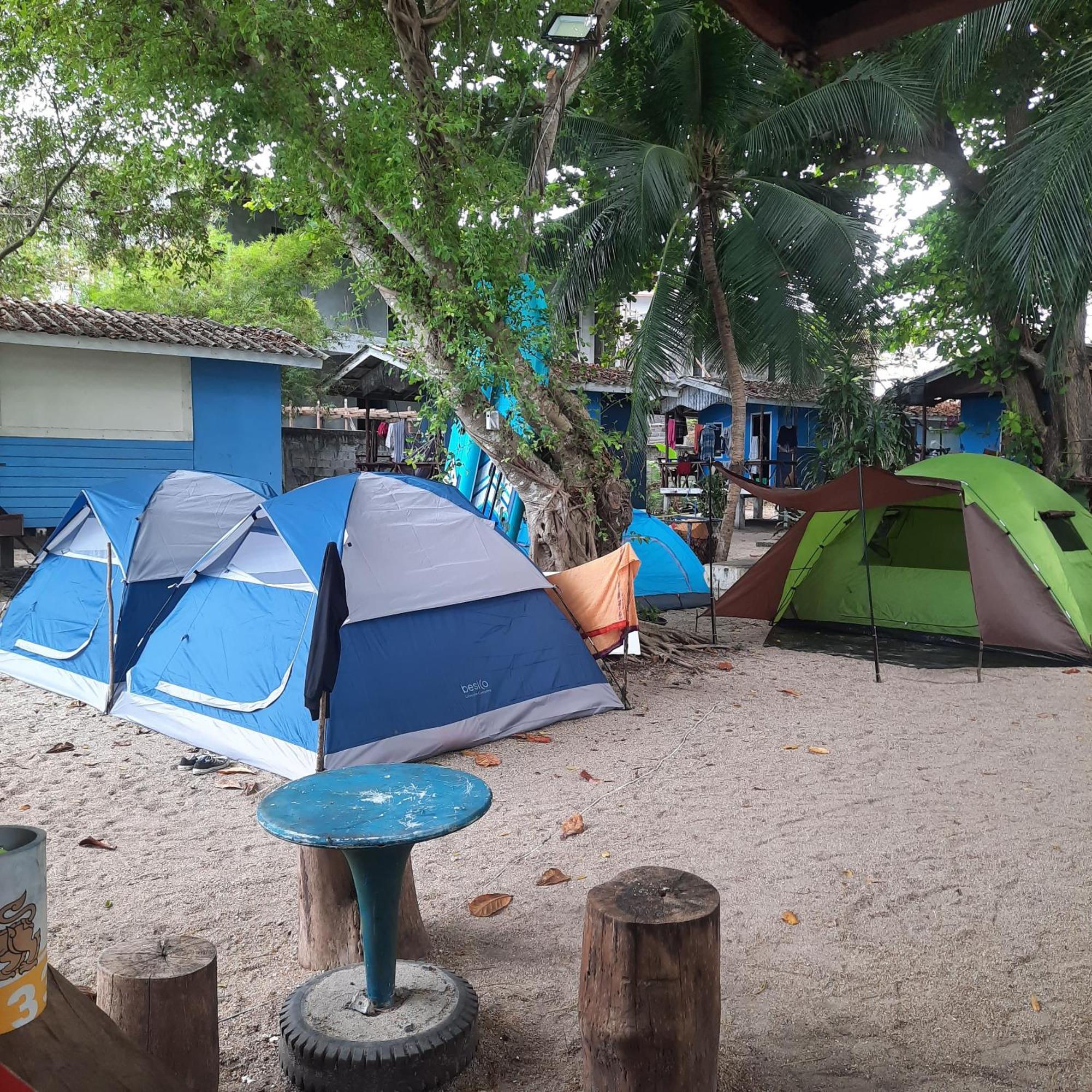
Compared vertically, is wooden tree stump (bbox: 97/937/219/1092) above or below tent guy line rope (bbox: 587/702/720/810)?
above

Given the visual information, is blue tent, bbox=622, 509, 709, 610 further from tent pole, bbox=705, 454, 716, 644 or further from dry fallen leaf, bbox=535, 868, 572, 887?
dry fallen leaf, bbox=535, 868, 572, 887

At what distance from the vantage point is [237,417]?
44.9 feet

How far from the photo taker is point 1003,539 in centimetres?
763

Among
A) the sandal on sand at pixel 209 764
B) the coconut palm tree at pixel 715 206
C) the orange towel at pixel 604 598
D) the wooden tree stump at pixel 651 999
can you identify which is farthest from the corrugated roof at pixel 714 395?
the wooden tree stump at pixel 651 999

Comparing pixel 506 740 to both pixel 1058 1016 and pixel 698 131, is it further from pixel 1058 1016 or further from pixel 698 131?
pixel 698 131

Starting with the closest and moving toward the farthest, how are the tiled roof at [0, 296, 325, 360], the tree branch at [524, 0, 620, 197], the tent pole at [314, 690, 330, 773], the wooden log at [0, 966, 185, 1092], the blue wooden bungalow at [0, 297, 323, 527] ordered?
1. the wooden log at [0, 966, 185, 1092]
2. the tent pole at [314, 690, 330, 773]
3. the tree branch at [524, 0, 620, 197]
4. the tiled roof at [0, 296, 325, 360]
5. the blue wooden bungalow at [0, 297, 323, 527]

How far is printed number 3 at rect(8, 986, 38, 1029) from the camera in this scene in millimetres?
1528

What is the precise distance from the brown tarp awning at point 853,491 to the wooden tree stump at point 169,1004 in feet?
18.0

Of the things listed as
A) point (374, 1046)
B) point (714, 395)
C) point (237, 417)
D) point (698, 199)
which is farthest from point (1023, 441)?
point (374, 1046)

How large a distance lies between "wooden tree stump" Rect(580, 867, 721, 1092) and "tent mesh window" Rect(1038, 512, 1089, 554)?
6.66 meters

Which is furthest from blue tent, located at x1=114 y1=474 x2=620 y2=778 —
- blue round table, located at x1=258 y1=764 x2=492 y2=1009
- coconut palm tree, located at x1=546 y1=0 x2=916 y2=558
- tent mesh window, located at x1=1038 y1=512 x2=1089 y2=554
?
coconut palm tree, located at x1=546 y1=0 x2=916 y2=558

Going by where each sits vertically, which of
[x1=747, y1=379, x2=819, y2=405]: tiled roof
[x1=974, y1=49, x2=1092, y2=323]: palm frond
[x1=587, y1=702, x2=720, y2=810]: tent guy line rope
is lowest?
[x1=587, y1=702, x2=720, y2=810]: tent guy line rope

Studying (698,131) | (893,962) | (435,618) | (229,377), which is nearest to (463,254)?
(435,618)

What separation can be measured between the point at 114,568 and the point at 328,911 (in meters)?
4.34
